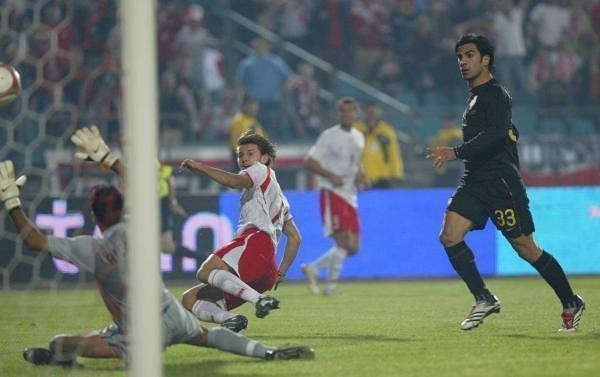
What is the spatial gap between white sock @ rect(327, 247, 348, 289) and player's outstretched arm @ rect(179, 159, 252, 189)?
5808 mm

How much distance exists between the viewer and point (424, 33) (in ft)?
74.0

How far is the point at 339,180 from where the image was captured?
1555 cm

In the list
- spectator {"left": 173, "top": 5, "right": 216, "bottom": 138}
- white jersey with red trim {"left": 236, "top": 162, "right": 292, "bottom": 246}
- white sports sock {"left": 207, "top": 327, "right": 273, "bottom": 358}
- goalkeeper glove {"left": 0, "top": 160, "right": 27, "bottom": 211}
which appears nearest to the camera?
goalkeeper glove {"left": 0, "top": 160, "right": 27, "bottom": 211}

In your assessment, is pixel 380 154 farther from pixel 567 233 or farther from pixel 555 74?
pixel 555 74

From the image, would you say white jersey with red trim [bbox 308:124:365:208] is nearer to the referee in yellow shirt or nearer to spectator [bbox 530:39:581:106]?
the referee in yellow shirt

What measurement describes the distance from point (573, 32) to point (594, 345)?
15.2 m

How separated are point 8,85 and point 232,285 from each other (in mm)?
2294

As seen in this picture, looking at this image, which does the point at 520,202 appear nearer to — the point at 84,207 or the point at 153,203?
the point at 153,203

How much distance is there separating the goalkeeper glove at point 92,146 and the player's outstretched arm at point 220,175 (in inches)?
49.0

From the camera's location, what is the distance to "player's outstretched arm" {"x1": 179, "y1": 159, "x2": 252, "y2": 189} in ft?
28.1

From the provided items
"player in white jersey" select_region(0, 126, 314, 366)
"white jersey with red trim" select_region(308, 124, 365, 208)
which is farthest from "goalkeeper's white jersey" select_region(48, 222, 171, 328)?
"white jersey with red trim" select_region(308, 124, 365, 208)

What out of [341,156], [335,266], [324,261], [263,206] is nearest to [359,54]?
[341,156]

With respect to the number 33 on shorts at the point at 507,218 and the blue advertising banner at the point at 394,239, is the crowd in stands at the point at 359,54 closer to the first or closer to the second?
the blue advertising banner at the point at 394,239

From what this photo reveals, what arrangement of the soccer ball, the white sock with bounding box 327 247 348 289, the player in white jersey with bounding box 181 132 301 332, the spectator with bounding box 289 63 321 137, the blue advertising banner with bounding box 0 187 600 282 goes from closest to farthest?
the soccer ball
the player in white jersey with bounding box 181 132 301 332
the white sock with bounding box 327 247 348 289
the blue advertising banner with bounding box 0 187 600 282
the spectator with bounding box 289 63 321 137
